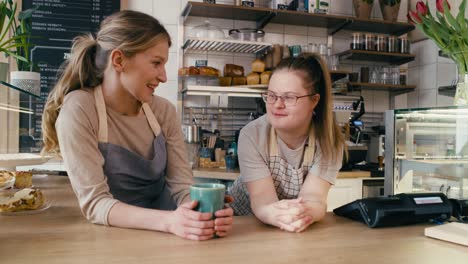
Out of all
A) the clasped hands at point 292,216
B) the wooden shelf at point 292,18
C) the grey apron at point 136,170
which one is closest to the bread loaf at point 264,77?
the wooden shelf at point 292,18

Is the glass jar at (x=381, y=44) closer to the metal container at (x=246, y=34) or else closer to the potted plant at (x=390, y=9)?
the potted plant at (x=390, y=9)

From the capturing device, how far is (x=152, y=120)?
46.8 inches

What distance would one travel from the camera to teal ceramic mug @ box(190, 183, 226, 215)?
0.78m

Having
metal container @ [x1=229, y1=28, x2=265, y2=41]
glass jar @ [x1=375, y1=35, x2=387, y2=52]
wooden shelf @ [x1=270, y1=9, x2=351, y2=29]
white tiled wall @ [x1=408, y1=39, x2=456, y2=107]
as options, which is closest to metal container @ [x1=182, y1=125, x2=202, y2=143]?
metal container @ [x1=229, y1=28, x2=265, y2=41]

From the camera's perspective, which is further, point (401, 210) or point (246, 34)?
point (246, 34)

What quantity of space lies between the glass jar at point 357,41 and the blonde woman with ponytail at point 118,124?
2.28 metres

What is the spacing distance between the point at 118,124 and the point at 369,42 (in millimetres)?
2577

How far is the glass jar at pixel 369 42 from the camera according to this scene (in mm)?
3139

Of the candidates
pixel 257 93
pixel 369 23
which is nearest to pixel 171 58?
pixel 257 93

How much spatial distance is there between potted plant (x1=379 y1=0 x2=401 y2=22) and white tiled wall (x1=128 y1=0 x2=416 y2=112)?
0.63 ft

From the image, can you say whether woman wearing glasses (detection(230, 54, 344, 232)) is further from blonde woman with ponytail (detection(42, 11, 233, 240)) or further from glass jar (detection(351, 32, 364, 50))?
glass jar (detection(351, 32, 364, 50))

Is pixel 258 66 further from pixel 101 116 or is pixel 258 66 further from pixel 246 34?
pixel 101 116

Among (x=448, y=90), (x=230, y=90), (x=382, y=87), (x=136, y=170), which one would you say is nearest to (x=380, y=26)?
(x=382, y=87)

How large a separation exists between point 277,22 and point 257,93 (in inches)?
29.0
